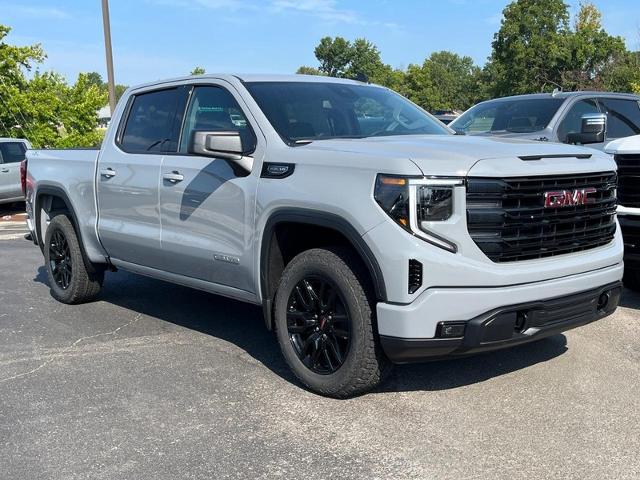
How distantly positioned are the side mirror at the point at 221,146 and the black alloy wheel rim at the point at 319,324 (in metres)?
0.89

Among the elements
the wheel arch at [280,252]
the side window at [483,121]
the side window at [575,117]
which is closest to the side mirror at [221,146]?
the wheel arch at [280,252]

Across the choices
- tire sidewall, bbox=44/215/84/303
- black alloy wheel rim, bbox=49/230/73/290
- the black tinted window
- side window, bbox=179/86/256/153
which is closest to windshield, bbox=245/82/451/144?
side window, bbox=179/86/256/153

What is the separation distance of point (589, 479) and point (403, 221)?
1473 mm

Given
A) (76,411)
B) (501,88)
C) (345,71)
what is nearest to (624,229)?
(76,411)

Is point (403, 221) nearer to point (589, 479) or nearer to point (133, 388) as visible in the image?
point (589, 479)

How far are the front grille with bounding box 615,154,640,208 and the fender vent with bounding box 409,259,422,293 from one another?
291cm

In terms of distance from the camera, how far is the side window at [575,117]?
8.26 m

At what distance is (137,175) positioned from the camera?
5566mm

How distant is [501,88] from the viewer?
171 feet

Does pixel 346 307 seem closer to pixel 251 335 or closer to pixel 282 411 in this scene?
pixel 282 411

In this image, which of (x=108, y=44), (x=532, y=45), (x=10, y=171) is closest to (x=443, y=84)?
(x=532, y=45)

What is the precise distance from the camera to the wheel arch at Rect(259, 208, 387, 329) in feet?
12.5

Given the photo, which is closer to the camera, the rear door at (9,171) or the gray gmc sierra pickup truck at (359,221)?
the gray gmc sierra pickup truck at (359,221)

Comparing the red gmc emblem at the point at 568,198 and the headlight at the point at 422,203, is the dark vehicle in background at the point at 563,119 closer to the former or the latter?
the red gmc emblem at the point at 568,198
